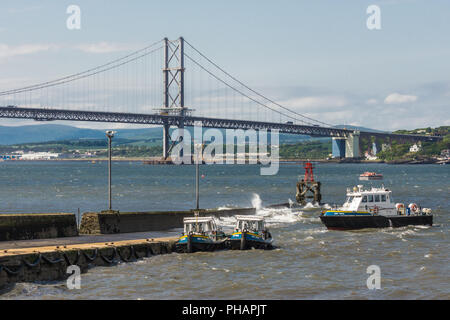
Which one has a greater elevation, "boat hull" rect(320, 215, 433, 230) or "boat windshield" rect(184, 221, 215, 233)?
"boat windshield" rect(184, 221, 215, 233)

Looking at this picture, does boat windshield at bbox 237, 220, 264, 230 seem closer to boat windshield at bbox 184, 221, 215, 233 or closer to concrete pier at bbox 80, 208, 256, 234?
boat windshield at bbox 184, 221, 215, 233

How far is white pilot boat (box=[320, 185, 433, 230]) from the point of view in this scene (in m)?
46.7

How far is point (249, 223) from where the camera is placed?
3719 centimetres

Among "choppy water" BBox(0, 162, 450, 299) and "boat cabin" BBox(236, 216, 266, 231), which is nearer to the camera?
"choppy water" BBox(0, 162, 450, 299)

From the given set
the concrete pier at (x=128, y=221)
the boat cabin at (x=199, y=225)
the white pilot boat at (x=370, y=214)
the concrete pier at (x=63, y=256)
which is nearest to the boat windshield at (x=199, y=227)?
the boat cabin at (x=199, y=225)

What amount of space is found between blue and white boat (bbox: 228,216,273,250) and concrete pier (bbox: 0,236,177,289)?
3.30 meters

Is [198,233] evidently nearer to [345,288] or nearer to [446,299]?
[345,288]

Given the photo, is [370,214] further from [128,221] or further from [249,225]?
[128,221]

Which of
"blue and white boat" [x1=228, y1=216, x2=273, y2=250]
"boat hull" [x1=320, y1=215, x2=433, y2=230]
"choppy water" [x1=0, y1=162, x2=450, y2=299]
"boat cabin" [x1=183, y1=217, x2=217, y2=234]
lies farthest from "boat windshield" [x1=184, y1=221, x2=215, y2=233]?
"boat hull" [x1=320, y1=215, x2=433, y2=230]

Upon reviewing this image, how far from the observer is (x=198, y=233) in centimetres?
3550

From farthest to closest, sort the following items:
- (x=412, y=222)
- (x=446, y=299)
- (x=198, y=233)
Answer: (x=412, y=222) → (x=198, y=233) → (x=446, y=299)
